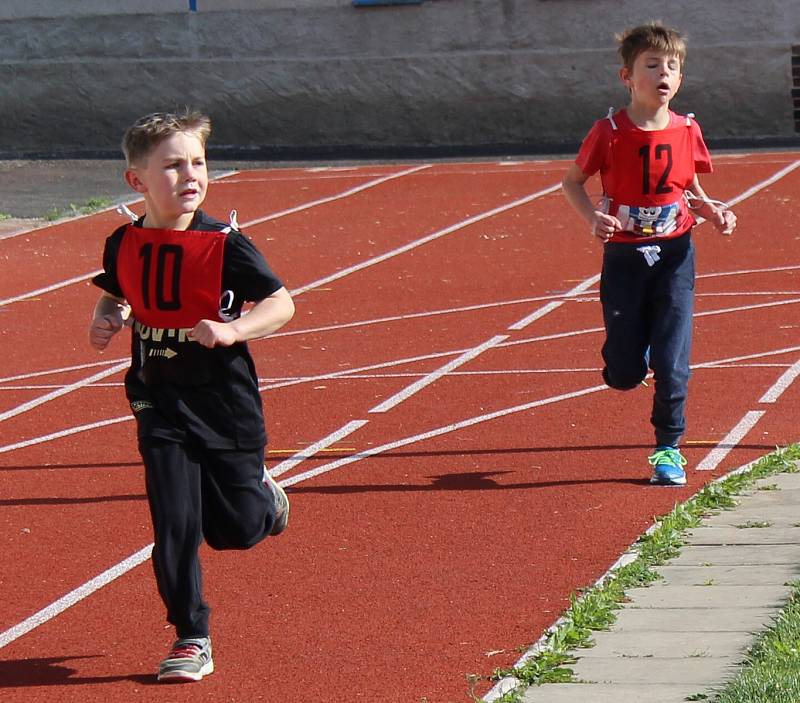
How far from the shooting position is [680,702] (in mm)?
4547

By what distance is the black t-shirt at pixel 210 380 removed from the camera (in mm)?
5242

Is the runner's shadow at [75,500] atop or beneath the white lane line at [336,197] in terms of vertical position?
beneath

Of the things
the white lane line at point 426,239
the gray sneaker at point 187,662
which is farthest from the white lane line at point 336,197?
the gray sneaker at point 187,662

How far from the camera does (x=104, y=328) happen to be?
5309 mm

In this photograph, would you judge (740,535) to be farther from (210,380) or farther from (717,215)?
(210,380)

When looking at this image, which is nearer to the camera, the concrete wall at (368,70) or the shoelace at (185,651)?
the shoelace at (185,651)

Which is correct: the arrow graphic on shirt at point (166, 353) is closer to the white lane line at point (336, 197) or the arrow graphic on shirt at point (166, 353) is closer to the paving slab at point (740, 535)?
the paving slab at point (740, 535)

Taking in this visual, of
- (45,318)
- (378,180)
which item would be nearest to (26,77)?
(378,180)

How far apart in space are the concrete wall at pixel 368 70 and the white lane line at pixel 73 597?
64.4 feet

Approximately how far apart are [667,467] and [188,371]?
2.94 meters

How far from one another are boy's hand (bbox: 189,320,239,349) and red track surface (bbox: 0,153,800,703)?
3.36ft

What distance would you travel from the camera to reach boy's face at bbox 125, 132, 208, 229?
5.23 metres

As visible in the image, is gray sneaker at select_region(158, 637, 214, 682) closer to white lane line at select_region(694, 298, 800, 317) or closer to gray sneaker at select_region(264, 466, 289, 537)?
gray sneaker at select_region(264, 466, 289, 537)

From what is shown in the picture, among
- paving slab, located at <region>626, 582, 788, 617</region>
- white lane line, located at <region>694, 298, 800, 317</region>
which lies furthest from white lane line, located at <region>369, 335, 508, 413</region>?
paving slab, located at <region>626, 582, 788, 617</region>
